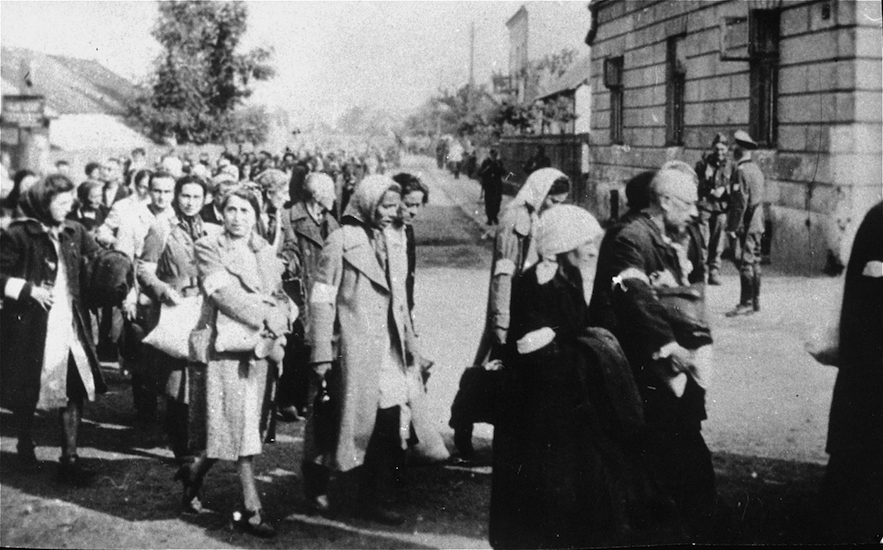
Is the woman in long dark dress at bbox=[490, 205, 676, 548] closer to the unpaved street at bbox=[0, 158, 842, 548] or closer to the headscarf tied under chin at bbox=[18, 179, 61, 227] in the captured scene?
the unpaved street at bbox=[0, 158, 842, 548]

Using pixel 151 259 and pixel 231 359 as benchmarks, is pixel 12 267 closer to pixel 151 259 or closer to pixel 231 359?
pixel 151 259

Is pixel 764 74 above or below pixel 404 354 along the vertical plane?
above

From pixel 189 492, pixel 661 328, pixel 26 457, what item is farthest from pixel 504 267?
pixel 26 457

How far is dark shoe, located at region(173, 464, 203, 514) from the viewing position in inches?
200

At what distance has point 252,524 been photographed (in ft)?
15.9

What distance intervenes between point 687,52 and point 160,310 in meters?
10.2

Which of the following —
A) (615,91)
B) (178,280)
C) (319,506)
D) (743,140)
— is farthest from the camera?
(615,91)

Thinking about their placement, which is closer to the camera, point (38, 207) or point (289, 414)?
point (38, 207)

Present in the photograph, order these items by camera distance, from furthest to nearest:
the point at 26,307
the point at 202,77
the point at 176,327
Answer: the point at 202,77, the point at 176,327, the point at 26,307

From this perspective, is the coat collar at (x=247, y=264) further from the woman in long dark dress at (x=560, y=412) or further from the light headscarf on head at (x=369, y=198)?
the woman in long dark dress at (x=560, y=412)

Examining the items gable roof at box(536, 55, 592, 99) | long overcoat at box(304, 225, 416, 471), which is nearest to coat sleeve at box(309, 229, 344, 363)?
long overcoat at box(304, 225, 416, 471)

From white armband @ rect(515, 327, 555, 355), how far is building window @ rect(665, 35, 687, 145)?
11.2 m

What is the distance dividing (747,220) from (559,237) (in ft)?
21.4

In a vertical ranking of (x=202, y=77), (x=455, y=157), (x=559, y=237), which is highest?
(x=202, y=77)
